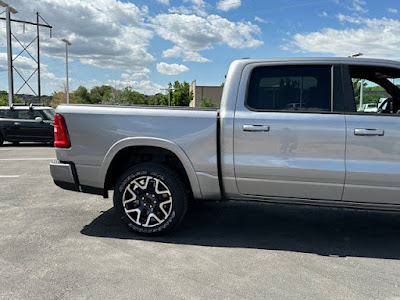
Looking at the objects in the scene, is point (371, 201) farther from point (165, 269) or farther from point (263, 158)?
point (165, 269)

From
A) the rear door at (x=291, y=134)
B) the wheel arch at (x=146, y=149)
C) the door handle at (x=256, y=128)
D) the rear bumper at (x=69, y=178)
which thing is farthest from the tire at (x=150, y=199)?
the door handle at (x=256, y=128)

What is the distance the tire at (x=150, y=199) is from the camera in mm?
4102

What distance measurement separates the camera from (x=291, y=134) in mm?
3777

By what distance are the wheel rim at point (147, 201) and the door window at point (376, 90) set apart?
2.24m

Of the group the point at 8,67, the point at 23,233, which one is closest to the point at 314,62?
the point at 23,233

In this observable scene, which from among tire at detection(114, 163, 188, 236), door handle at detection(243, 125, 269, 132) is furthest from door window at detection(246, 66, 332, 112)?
tire at detection(114, 163, 188, 236)

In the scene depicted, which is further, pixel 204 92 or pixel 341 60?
pixel 204 92

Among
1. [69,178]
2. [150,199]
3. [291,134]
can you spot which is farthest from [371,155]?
[69,178]

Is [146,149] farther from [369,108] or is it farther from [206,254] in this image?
[369,108]

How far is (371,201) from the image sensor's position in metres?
3.77

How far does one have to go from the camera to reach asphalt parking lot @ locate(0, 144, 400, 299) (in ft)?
9.88

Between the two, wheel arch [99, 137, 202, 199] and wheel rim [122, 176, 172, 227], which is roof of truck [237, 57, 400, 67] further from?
wheel rim [122, 176, 172, 227]

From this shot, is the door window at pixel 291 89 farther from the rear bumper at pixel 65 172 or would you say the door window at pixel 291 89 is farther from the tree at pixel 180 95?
the tree at pixel 180 95

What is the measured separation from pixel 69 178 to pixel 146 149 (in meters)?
0.99
